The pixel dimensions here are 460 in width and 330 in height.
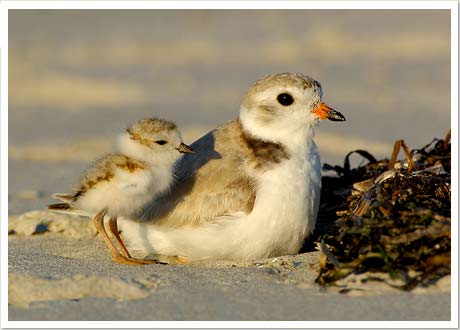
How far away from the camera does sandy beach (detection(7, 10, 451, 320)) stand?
3.64m

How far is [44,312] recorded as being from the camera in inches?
139

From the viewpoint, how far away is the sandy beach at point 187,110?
3.64 m

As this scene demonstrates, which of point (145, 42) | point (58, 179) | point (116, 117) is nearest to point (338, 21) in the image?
point (145, 42)

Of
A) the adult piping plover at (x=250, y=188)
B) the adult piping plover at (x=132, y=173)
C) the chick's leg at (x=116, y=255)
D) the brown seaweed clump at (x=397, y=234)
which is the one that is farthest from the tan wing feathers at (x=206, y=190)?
the brown seaweed clump at (x=397, y=234)

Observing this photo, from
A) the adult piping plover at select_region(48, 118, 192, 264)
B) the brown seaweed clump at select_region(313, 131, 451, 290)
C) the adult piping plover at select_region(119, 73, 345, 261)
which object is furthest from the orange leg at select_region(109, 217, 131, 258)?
the brown seaweed clump at select_region(313, 131, 451, 290)

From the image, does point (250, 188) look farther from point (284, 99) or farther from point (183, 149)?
point (284, 99)

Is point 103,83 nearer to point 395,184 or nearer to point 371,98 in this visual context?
point 371,98

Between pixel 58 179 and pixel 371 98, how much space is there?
4575mm

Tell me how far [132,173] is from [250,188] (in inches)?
25.5

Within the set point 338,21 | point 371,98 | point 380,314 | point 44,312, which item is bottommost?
point 44,312

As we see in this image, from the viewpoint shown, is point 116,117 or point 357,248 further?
point 116,117

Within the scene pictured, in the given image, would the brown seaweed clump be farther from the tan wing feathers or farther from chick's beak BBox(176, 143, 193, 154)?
chick's beak BBox(176, 143, 193, 154)

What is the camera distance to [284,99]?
4.87 meters

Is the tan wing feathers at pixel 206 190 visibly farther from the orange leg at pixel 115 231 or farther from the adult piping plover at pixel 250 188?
the orange leg at pixel 115 231
